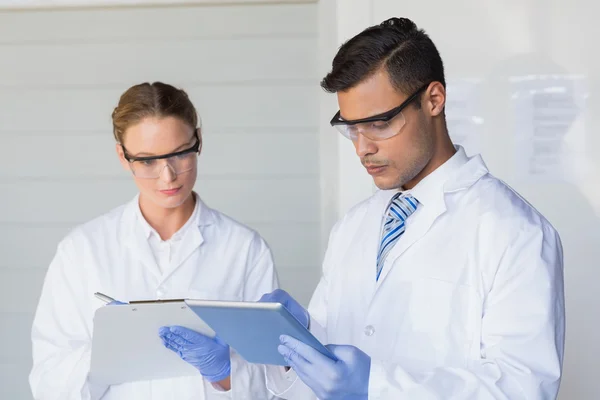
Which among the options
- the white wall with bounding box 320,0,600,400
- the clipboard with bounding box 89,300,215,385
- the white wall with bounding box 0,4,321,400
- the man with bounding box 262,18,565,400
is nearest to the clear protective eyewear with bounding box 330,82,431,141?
the man with bounding box 262,18,565,400

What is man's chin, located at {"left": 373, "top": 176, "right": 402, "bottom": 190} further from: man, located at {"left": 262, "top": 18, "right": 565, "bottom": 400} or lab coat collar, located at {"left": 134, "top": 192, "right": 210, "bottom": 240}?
lab coat collar, located at {"left": 134, "top": 192, "right": 210, "bottom": 240}

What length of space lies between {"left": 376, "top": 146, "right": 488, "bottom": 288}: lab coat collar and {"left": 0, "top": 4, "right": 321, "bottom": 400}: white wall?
1.62m

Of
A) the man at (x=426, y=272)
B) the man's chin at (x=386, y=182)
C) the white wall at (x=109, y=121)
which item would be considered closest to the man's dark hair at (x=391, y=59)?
the man at (x=426, y=272)

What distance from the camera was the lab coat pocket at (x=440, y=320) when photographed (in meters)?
1.77

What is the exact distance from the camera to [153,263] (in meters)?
2.32

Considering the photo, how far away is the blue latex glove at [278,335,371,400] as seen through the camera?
5.34ft

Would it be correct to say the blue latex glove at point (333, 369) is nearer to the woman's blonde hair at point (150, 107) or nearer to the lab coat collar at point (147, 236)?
the lab coat collar at point (147, 236)

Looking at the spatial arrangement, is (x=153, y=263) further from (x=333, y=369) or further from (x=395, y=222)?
(x=333, y=369)

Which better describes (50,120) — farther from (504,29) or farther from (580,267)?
(580,267)

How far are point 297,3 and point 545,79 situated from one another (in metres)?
1.08

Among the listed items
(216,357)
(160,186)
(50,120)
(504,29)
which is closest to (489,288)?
(216,357)

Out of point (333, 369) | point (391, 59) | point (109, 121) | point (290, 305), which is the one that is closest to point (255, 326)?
point (333, 369)

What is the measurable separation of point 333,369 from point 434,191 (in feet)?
1.67

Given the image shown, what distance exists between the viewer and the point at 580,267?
3.04m
